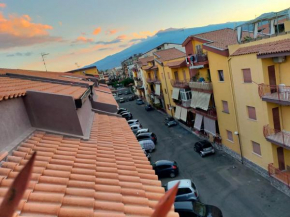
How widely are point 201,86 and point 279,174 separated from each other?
37.7 ft

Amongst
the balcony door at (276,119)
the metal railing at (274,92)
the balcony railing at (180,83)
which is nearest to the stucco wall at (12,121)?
the metal railing at (274,92)

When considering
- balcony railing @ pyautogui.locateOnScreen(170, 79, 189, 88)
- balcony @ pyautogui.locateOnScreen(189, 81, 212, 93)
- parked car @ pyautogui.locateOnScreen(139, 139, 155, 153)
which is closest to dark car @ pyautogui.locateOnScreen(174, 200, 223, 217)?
balcony @ pyautogui.locateOnScreen(189, 81, 212, 93)

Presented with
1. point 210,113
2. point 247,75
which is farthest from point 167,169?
point 247,75

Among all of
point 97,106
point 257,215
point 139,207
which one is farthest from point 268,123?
point 139,207

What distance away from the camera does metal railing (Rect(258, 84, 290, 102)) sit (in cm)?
1440

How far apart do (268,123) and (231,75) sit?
4890 mm

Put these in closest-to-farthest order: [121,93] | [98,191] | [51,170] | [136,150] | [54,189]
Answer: [54,189] < [98,191] < [51,170] < [136,150] < [121,93]

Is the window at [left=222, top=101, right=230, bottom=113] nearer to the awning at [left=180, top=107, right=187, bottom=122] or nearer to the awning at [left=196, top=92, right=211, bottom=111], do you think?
the awning at [left=196, top=92, right=211, bottom=111]

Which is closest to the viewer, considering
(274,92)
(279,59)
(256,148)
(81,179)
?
(81,179)

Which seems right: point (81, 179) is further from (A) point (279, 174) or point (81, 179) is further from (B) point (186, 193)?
(A) point (279, 174)

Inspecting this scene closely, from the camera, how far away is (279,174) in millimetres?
16375

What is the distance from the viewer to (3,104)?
509 cm

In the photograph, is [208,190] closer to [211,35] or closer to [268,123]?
[268,123]

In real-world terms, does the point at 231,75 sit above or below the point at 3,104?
below
